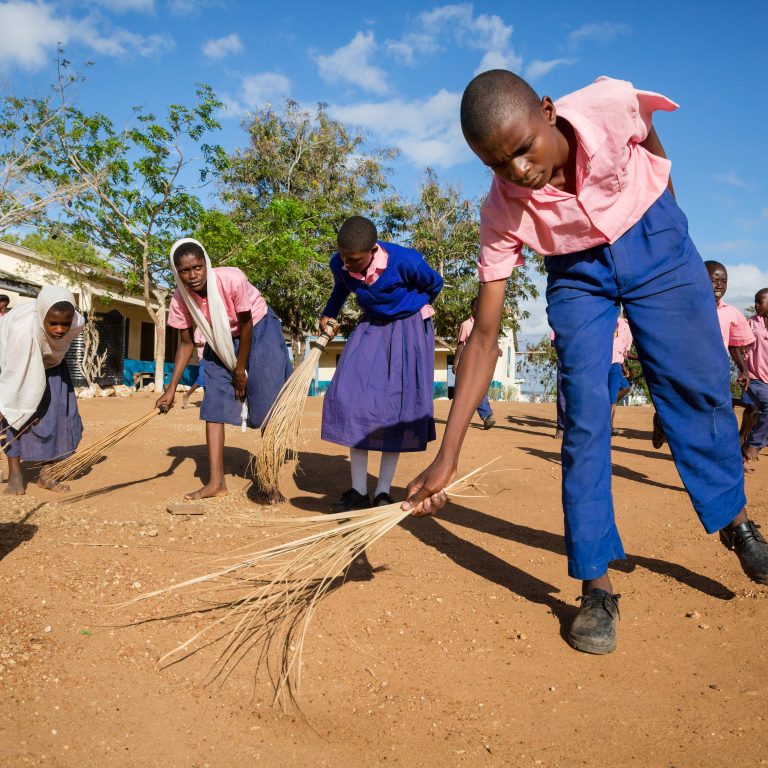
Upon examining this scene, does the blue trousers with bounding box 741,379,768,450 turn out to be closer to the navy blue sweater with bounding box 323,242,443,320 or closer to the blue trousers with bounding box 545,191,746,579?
the navy blue sweater with bounding box 323,242,443,320

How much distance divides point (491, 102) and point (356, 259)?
1.91 metres

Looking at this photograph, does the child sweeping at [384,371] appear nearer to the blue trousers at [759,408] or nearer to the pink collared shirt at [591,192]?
the pink collared shirt at [591,192]

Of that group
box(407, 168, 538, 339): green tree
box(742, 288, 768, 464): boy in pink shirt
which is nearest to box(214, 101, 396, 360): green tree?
box(407, 168, 538, 339): green tree

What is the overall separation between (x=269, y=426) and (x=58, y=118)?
12.8 meters

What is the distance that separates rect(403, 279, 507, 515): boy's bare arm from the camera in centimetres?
204

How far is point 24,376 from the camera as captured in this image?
4594 mm

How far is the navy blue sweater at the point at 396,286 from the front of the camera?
156 inches

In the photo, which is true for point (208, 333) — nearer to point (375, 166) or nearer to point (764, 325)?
point (764, 325)

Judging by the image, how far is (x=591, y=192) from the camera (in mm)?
2168

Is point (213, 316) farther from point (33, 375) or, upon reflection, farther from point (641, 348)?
point (641, 348)

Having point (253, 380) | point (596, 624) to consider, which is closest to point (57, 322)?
point (253, 380)

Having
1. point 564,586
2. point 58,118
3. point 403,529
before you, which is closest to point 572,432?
point 564,586

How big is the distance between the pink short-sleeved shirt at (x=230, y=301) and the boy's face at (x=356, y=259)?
2.63 ft

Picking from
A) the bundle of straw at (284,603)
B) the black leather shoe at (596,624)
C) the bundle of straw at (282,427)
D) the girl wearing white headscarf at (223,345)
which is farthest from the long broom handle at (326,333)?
the black leather shoe at (596,624)
